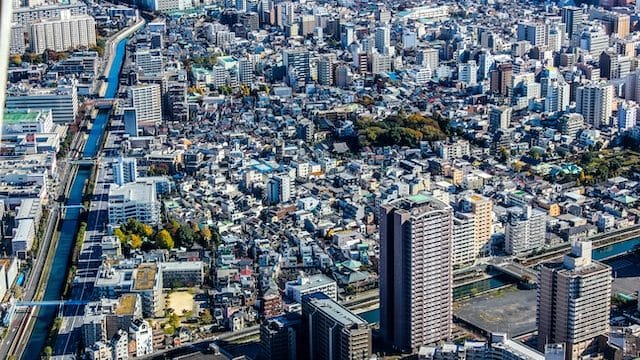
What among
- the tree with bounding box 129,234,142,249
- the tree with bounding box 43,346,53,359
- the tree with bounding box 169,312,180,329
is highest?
the tree with bounding box 129,234,142,249

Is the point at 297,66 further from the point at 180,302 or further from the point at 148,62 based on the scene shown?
the point at 180,302

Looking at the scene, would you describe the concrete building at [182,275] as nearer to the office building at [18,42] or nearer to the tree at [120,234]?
the tree at [120,234]

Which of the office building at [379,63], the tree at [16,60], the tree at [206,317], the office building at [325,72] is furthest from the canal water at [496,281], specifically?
the tree at [16,60]

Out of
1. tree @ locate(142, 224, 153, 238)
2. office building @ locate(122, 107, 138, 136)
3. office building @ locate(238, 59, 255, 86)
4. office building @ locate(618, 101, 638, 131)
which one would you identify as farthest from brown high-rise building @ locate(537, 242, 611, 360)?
office building @ locate(238, 59, 255, 86)

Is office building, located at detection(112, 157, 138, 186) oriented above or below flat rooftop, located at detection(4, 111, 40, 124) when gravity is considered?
below

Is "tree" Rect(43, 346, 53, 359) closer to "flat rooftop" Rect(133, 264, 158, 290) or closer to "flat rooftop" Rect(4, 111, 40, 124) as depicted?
"flat rooftop" Rect(133, 264, 158, 290)

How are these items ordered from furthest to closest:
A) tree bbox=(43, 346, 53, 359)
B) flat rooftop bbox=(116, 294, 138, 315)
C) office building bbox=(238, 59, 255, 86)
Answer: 1. office building bbox=(238, 59, 255, 86)
2. flat rooftop bbox=(116, 294, 138, 315)
3. tree bbox=(43, 346, 53, 359)
